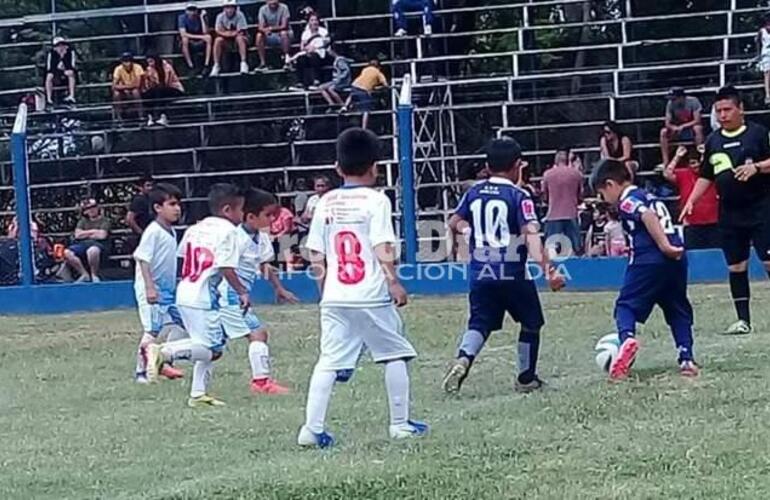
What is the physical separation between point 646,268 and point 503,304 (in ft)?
2.96

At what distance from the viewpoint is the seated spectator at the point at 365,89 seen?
25297mm

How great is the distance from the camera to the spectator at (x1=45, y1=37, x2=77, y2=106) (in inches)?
1115

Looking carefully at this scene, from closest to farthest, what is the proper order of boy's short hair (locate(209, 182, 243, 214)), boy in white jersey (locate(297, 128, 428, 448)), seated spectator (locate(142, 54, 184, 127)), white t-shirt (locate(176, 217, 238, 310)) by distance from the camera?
boy in white jersey (locate(297, 128, 428, 448)), white t-shirt (locate(176, 217, 238, 310)), boy's short hair (locate(209, 182, 243, 214)), seated spectator (locate(142, 54, 184, 127))

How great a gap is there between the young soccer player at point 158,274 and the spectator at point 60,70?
16.1 meters

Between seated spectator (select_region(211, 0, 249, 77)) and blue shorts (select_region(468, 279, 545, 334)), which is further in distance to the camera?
seated spectator (select_region(211, 0, 249, 77))

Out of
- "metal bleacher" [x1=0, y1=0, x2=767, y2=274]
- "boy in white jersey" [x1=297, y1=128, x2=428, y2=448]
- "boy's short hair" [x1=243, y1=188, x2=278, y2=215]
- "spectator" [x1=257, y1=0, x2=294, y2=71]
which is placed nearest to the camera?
"boy in white jersey" [x1=297, y1=128, x2=428, y2=448]

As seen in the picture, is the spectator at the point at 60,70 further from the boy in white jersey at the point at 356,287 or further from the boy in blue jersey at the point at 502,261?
the boy in white jersey at the point at 356,287

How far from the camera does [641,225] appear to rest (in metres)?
10.1

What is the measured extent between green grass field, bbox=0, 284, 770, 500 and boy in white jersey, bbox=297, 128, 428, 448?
0.82 feet

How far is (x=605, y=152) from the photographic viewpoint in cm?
2292

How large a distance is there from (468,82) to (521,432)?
18005mm

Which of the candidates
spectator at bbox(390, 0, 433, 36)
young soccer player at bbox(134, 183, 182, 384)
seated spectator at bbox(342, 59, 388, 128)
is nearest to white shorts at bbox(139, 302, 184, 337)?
young soccer player at bbox(134, 183, 182, 384)

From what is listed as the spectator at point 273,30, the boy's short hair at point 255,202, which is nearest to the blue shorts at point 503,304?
the boy's short hair at point 255,202

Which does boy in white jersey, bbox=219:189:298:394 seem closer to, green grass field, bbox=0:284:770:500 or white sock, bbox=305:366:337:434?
green grass field, bbox=0:284:770:500
